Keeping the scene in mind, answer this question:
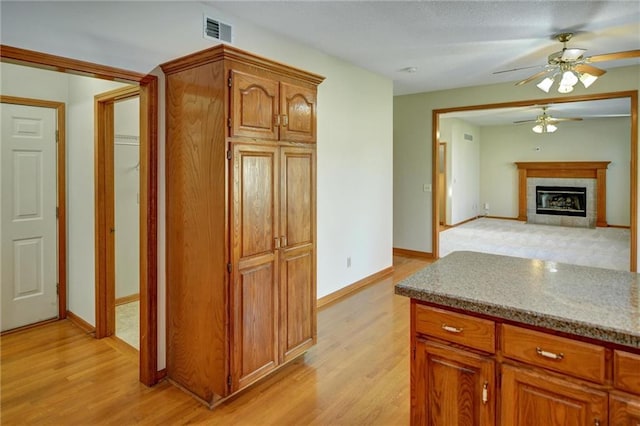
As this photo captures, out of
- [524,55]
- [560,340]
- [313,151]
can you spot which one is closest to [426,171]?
[524,55]

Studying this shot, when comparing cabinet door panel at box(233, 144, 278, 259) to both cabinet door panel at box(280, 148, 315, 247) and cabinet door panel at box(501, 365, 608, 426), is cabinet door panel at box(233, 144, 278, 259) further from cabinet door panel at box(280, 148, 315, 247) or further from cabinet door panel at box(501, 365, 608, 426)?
cabinet door panel at box(501, 365, 608, 426)

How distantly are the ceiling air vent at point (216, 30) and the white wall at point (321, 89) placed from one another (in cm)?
5

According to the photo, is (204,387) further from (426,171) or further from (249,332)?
(426,171)

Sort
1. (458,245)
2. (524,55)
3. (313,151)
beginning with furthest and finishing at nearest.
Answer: (458,245), (524,55), (313,151)

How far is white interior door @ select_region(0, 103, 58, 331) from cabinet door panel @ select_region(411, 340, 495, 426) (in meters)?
3.46

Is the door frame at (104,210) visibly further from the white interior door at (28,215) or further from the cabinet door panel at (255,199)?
the cabinet door panel at (255,199)

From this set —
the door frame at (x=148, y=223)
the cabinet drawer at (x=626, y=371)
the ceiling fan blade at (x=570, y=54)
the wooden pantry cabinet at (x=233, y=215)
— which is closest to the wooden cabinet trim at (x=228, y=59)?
the wooden pantry cabinet at (x=233, y=215)

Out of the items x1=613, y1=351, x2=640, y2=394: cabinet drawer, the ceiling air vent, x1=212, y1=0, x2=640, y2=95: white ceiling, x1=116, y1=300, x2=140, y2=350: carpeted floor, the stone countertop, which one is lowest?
x1=116, y1=300, x2=140, y2=350: carpeted floor

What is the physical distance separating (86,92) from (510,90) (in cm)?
505

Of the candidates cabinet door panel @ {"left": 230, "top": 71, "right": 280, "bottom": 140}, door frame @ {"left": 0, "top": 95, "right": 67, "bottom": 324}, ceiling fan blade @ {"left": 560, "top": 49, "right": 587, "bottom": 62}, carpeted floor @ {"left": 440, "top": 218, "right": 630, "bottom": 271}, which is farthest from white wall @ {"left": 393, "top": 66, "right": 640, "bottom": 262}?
door frame @ {"left": 0, "top": 95, "right": 67, "bottom": 324}

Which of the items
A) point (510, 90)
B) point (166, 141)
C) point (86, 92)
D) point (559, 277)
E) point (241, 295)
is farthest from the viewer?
point (510, 90)

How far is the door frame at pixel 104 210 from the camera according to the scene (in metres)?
3.22

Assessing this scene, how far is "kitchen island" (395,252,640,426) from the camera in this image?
132 cm

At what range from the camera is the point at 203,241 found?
241 centimetres
